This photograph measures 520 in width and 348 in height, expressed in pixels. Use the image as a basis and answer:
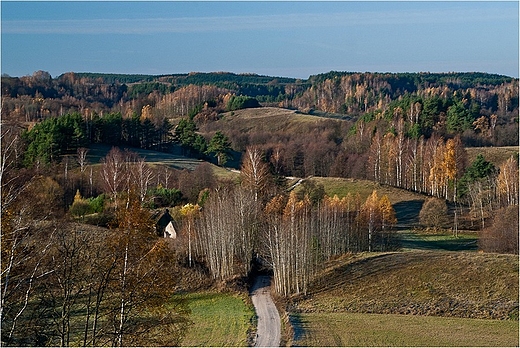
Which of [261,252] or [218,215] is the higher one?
[218,215]

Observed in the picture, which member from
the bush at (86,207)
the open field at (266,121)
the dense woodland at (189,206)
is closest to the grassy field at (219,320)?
the dense woodland at (189,206)

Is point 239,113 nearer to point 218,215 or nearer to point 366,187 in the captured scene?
point 366,187

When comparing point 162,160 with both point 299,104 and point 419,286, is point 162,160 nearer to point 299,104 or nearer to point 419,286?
point 419,286

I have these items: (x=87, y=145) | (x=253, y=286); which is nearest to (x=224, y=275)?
(x=253, y=286)

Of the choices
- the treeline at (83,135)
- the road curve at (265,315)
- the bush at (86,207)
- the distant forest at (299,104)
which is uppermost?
the distant forest at (299,104)

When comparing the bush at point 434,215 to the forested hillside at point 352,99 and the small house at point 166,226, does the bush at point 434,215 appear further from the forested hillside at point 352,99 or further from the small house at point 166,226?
the forested hillside at point 352,99

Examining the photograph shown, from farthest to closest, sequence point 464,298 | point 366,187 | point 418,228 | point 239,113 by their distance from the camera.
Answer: point 239,113 → point 366,187 → point 418,228 → point 464,298

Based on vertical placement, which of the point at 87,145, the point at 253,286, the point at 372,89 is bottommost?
the point at 253,286

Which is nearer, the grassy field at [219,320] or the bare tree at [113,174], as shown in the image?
the grassy field at [219,320]
